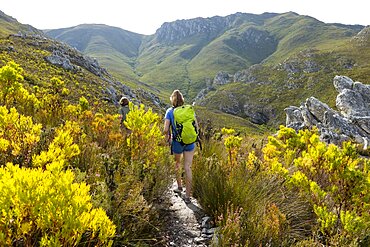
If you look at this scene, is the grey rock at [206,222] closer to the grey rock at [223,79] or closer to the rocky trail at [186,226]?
the rocky trail at [186,226]

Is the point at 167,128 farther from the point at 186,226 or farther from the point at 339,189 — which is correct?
Result: the point at 339,189

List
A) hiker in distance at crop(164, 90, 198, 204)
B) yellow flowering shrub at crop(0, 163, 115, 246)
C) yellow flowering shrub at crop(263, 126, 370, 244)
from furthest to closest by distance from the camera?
1. hiker in distance at crop(164, 90, 198, 204)
2. yellow flowering shrub at crop(263, 126, 370, 244)
3. yellow flowering shrub at crop(0, 163, 115, 246)

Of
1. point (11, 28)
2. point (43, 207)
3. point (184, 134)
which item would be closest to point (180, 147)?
point (184, 134)

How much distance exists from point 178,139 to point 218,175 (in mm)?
1253

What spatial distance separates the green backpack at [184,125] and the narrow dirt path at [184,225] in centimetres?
117

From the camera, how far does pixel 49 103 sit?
7.18 metres

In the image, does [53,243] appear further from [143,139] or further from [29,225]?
[143,139]

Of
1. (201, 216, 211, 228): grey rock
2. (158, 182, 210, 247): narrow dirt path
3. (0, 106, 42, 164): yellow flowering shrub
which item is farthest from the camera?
(201, 216, 211, 228): grey rock

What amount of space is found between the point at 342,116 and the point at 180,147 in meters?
28.4

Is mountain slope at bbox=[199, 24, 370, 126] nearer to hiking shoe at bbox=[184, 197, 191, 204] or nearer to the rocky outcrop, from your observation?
the rocky outcrop

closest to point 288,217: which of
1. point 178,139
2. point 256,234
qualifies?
point 256,234

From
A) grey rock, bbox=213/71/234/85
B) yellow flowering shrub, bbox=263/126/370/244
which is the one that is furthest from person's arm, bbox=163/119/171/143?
grey rock, bbox=213/71/234/85

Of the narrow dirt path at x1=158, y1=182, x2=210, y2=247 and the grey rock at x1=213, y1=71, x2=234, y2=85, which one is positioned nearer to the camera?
the narrow dirt path at x1=158, y1=182, x2=210, y2=247

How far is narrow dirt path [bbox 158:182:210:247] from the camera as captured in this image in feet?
12.3
